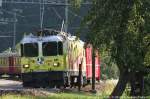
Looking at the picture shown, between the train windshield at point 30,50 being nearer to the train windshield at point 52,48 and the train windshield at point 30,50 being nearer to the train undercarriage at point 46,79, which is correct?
the train windshield at point 52,48

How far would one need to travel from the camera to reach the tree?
18578 millimetres

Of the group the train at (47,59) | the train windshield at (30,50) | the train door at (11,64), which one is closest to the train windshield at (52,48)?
the train at (47,59)

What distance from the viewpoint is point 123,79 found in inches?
818

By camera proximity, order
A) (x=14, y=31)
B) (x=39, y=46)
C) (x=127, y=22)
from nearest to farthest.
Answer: (x=127, y=22)
(x=39, y=46)
(x=14, y=31)

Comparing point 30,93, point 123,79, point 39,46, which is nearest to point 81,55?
point 39,46

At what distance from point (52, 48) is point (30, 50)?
1223mm

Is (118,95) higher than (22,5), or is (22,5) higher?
(22,5)

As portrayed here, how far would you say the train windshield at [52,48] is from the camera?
31345 millimetres

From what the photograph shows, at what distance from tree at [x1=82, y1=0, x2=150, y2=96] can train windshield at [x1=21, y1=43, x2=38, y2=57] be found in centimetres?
1236

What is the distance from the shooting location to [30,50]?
32.0 m

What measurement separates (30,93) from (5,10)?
1937 inches

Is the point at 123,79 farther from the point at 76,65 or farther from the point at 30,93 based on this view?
the point at 76,65

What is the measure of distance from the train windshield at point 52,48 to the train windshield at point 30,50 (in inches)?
18.2

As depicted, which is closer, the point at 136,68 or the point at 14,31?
the point at 136,68
